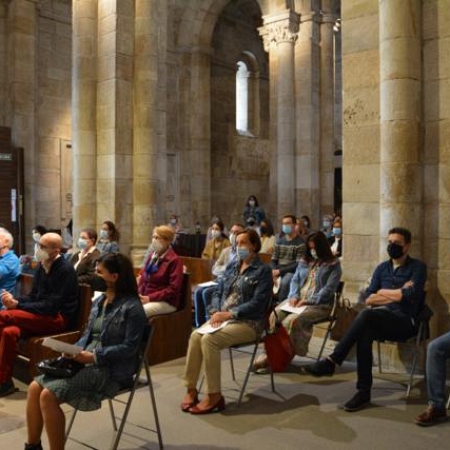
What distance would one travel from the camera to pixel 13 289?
640cm

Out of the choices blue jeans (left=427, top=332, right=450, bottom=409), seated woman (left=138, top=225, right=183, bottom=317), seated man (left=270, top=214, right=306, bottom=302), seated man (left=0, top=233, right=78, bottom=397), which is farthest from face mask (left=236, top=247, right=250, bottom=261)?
seated man (left=270, top=214, right=306, bottom=302)

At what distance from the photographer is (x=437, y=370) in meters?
4.55

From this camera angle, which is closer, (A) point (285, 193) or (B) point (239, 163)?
(A) point (285, 193)

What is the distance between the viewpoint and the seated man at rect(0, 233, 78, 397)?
5488 millimetres

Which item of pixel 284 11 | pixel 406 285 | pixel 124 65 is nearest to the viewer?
pixel 406 285

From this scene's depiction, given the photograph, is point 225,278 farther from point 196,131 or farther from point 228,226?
point 228,226

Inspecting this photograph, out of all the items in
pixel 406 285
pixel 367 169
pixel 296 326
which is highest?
pixel 367 169

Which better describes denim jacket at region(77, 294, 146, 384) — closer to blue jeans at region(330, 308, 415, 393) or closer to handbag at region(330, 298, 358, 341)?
blue jeans at region(330, 308, 415, 393)

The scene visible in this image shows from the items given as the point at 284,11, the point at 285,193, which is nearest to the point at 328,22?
the point at 284,11

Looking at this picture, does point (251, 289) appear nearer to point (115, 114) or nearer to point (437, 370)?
point (437, 370)

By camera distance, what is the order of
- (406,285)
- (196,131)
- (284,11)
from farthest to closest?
1. (196,131)
2. (284,11)
3. (406,285)

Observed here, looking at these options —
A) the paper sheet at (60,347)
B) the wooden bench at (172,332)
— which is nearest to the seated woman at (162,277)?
the wooden bench at (172,332)

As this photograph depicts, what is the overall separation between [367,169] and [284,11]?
11.0 m

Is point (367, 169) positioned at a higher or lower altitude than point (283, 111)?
lower
